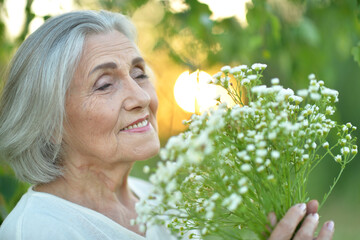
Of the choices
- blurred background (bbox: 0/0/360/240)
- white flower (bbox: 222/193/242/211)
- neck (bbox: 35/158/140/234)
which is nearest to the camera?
white flower (bbox: 222/193/242/211)

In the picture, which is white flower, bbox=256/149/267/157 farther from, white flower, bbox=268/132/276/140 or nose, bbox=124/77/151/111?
nose, bbox=124/77/151/111

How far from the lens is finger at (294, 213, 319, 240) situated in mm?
884

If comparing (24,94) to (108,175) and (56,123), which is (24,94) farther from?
(108,175)

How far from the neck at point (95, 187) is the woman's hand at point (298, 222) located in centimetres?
67

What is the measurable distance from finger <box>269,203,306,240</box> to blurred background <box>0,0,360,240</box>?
588 millimetres

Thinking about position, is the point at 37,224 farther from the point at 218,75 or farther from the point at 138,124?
the point at 218,75

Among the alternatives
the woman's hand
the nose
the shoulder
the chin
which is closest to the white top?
the shoulder

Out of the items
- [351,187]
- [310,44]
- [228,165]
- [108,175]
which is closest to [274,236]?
[228,165]

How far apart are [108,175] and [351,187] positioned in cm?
383

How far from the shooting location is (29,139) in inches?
53.7

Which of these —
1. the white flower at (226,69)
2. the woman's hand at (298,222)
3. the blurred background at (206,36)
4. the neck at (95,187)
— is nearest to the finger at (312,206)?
the woman's hand at (298,222)

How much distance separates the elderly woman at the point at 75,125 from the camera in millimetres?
1272

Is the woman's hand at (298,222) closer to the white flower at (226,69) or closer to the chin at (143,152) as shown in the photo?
the white flower at (226,69)

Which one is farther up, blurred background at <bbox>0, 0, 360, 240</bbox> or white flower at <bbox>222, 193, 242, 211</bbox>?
blurred background at <bbox>0, 0, 360, 240</bbox>
